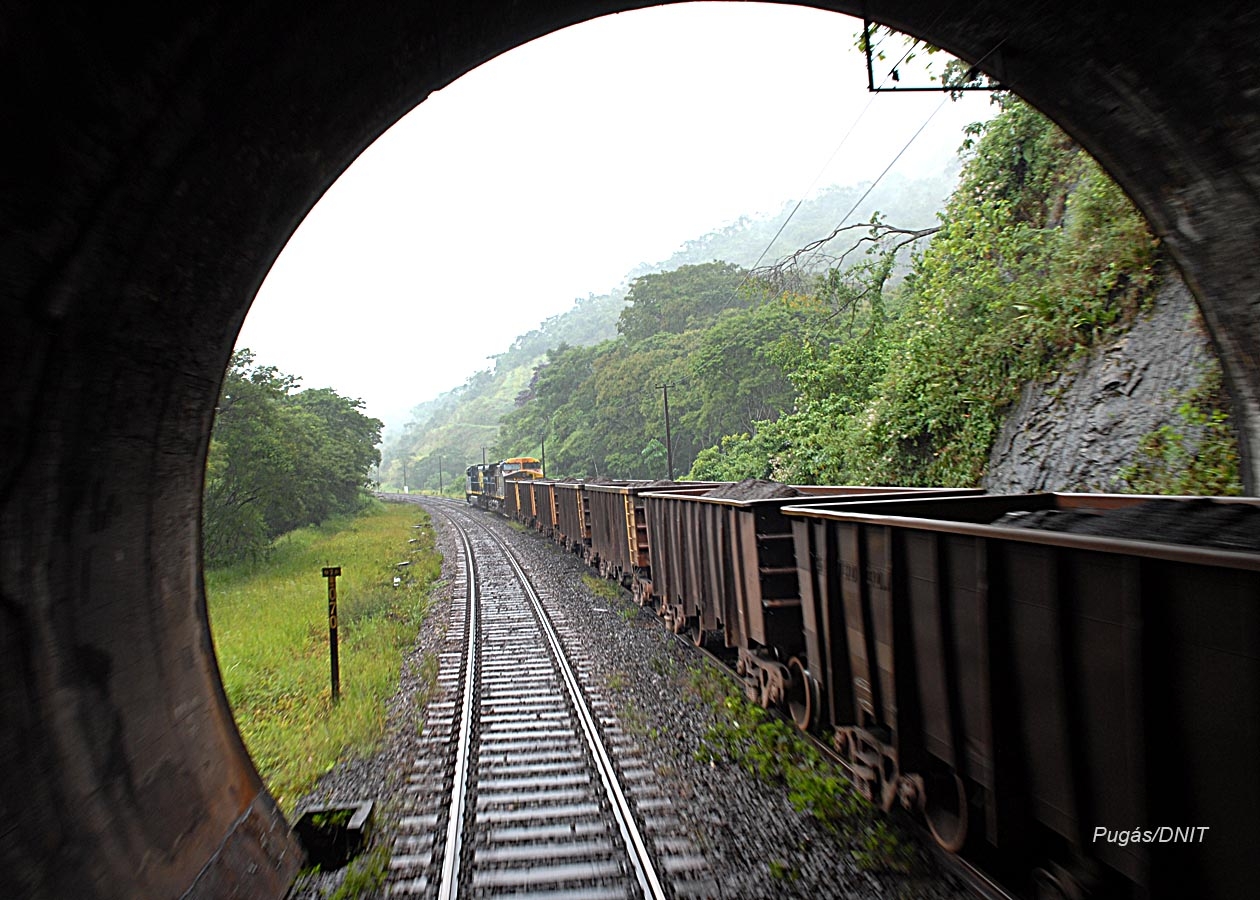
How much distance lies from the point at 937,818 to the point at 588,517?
1220 cm

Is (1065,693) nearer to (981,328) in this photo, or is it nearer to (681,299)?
(981,328)

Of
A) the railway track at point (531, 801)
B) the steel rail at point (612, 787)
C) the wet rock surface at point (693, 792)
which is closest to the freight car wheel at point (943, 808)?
the wet rock surface at point (693, 792)

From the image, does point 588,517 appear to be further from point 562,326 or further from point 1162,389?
point 562,326

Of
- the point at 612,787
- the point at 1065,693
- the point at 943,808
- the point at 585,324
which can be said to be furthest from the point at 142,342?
the point at 585,324

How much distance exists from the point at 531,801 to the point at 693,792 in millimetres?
1234

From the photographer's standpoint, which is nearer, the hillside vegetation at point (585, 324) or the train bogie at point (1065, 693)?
the train bogie at point (1065, 693)

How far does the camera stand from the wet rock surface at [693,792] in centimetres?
401

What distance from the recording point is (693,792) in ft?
17.0

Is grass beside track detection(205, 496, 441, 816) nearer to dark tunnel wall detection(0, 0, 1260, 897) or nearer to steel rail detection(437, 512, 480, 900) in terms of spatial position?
steel rail detection(437, 512, 480, 900)

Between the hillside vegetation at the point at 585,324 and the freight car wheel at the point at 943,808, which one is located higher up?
the hillside vegetation at the point at 585,324

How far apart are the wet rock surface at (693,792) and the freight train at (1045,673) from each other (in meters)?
0.51

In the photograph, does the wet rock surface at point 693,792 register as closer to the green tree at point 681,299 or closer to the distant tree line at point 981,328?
the distant tree line at point 981,328

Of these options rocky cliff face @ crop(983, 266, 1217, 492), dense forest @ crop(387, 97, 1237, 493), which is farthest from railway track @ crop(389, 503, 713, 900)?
rocky cliff face @ crop(983, 266, 1217, 492)
